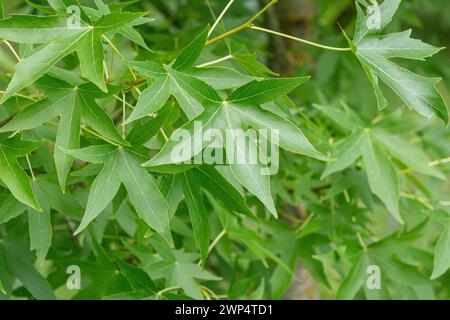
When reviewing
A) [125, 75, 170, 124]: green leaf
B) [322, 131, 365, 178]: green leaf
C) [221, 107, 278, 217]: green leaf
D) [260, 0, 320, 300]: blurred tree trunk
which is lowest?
[221, 107, 278, 217]: green leaf

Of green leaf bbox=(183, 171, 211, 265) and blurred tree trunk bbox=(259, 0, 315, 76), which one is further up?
blurred tree trunk bbox=(259, 0, 315, 76)


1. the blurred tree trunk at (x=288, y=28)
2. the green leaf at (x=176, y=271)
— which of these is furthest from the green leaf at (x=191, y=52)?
the blurred tree trunk at (x=288, y=28)

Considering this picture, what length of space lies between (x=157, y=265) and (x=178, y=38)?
651mm

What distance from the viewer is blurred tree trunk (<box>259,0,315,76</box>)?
216 cm

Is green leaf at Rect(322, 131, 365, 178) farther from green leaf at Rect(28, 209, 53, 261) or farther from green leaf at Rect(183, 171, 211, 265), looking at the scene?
green leaf at Rect(28, 209, 53, 261)

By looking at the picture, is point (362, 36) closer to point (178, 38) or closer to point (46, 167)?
point (46, 167)

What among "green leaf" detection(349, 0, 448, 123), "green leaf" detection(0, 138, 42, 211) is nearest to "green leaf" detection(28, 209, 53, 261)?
"green leaf" detection(0, 138, 42, 211)

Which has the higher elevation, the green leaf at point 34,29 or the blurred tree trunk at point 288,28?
the blurred tree trunk at point 288,28

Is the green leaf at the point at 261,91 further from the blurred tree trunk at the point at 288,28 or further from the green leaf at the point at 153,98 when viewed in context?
the blurred tree trunk at the point at 288,28

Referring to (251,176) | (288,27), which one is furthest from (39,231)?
(288,27)

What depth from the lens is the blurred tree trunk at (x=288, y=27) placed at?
2160 millimetres

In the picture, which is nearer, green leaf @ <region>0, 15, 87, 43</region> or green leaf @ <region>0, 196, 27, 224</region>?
green leaf @ <region>0, 15, 87, 43</region>

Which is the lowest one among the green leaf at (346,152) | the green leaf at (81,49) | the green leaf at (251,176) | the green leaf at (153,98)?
the green leaf at (251,176)
